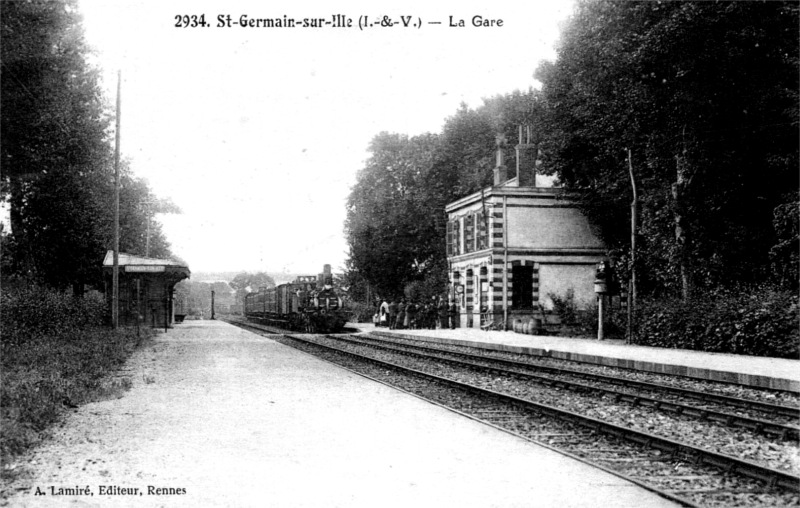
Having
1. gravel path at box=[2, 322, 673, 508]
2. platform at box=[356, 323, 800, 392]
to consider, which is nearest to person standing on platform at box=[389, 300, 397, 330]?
platform at box=[356, 323, 800, 392]

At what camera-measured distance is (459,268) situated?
41.2m

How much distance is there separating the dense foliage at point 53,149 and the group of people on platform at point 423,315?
47.6 ft

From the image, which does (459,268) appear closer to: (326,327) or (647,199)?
(326,327)

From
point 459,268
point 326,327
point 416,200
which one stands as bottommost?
point 326,327

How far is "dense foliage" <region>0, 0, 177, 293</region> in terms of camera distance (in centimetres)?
1641

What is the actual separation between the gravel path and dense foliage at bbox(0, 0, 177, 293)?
27.9 ft

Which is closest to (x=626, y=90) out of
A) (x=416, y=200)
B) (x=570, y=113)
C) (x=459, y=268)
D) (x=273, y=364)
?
(x=570, y=113)

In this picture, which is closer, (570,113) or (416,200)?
(570,113)

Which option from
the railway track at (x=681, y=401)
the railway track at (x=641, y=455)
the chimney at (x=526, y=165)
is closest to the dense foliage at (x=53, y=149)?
the railway track at (x=641, y=455)

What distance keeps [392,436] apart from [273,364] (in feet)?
30.1

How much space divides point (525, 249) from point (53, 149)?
22.3m

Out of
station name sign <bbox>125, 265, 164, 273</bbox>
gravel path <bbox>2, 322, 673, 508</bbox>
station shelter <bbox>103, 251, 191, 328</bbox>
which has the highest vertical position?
station name sign <bbox>125, 265, 164, 273</bbox>

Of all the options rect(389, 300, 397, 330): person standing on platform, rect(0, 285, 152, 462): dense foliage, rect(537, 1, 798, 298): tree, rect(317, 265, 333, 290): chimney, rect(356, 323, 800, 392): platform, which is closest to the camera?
rect(0, 285, 152, 462): dense foliage

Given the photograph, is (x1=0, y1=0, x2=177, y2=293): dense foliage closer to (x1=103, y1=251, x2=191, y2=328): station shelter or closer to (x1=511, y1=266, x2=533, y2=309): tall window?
(x1=103, y1=251, x2=191, y2=328): station shelter
